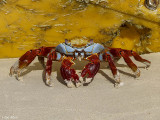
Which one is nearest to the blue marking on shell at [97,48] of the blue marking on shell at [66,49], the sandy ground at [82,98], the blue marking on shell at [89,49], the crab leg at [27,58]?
the blue marking on shell at [89,49]

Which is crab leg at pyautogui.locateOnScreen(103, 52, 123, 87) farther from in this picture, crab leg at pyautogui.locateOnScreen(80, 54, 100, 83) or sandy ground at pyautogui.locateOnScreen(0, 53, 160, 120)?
crab leg at pyautogui.locateOnScreen(80, 54, 100, 83)

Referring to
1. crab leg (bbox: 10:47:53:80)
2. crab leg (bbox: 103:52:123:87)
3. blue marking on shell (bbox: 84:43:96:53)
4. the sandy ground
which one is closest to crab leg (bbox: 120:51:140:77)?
the sandy ground

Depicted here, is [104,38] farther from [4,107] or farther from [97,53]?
[4,107]

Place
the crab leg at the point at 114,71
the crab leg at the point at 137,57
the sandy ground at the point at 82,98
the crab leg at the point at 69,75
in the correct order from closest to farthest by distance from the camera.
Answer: the sandy ground at the point at 82,98 < the crab leg at the point at 69,75 < the crab leg at the point at 114,71 < the crab leg at the point at 137,57

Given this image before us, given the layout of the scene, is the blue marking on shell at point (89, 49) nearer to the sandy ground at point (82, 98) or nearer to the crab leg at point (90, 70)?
the crab leg at point (90, 70)

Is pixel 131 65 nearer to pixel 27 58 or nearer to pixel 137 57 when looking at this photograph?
pixel 137 57

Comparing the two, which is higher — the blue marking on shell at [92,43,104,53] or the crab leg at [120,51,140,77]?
the blue marking on shell at [92,43,104,53]

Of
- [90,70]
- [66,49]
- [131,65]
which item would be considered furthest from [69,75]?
[131,65]

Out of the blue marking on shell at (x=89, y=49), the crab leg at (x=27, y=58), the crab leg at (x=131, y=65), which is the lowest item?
the crab leg at (x=27, y=58)

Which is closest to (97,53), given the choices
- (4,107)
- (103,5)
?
(103,5)
